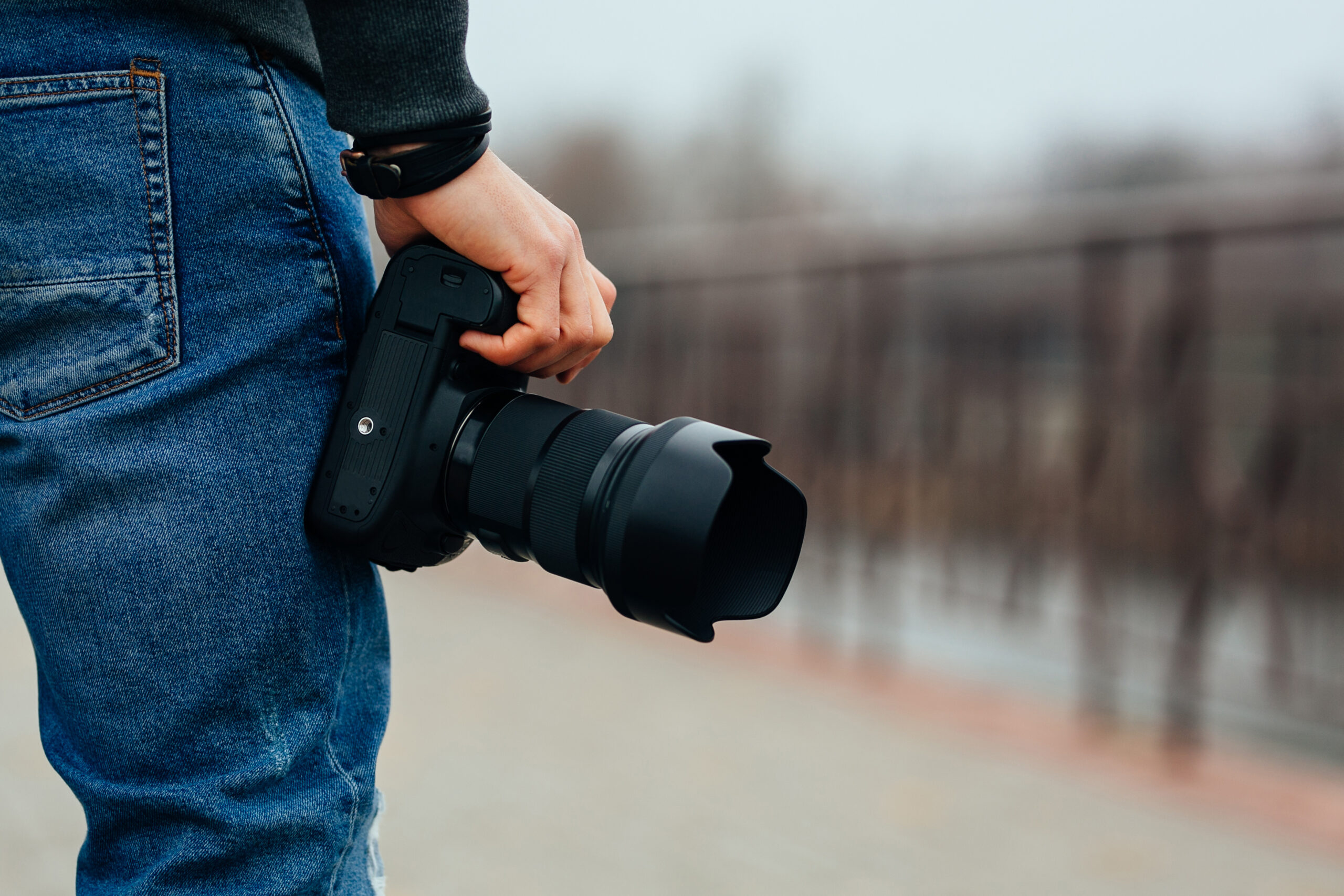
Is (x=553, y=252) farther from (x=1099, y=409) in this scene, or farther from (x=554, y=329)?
(x=1099, y=409)

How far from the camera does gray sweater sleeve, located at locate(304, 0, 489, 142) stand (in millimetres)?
924

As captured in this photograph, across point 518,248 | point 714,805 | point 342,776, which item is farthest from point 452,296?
point 714,805

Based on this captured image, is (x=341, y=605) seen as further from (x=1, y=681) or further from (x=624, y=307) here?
(x=624, y=307)

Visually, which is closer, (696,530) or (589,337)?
(696,530)

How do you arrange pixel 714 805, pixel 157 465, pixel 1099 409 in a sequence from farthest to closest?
pixel 1099 409 < pixel 714 805 < pixel 157 465

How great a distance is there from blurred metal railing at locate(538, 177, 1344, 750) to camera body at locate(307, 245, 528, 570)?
264 cm

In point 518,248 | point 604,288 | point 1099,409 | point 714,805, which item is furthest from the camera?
point 1099,409

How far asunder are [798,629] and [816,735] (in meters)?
1.24

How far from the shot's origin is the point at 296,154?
0.98 meters

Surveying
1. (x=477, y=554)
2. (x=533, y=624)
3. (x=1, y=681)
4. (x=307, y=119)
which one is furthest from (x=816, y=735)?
(x=477, y=554)

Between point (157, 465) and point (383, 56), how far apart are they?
0.36 metres

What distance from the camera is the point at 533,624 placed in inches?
179

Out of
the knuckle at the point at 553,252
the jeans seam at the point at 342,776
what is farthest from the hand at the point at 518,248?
the jeans seam at the point at 342,776

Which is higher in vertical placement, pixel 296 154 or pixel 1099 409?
pixel 296 154
